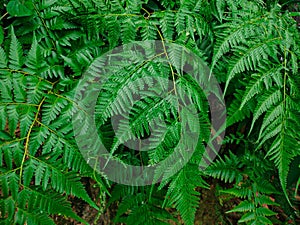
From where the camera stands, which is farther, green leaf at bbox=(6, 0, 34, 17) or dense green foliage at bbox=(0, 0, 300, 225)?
green leaf at bbox=(6, 0, 34, 17)

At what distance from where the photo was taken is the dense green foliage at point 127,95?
1.46 m

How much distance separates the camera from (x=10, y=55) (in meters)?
1.56

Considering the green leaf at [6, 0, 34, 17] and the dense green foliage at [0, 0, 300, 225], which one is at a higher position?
the green leaf at [6, 0, 34, 17]

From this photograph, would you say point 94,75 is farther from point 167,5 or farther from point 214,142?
point 214,142

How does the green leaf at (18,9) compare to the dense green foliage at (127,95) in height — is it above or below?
above

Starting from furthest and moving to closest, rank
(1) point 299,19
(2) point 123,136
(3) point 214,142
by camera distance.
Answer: (1) point 299,19, (3) point 214,142, (2) point 123,136

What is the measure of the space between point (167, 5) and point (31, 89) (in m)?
0.89

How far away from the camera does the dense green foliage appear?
146cm

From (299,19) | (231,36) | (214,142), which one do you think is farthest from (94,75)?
(299,19)

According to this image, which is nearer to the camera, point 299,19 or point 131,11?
point 131,11

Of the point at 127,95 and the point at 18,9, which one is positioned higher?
the point at 18,9

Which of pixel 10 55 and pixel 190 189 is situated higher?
pixel 10 55

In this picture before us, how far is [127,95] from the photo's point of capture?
1.49 metres

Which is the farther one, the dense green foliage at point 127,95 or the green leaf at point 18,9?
the green leaf at point 18,9
